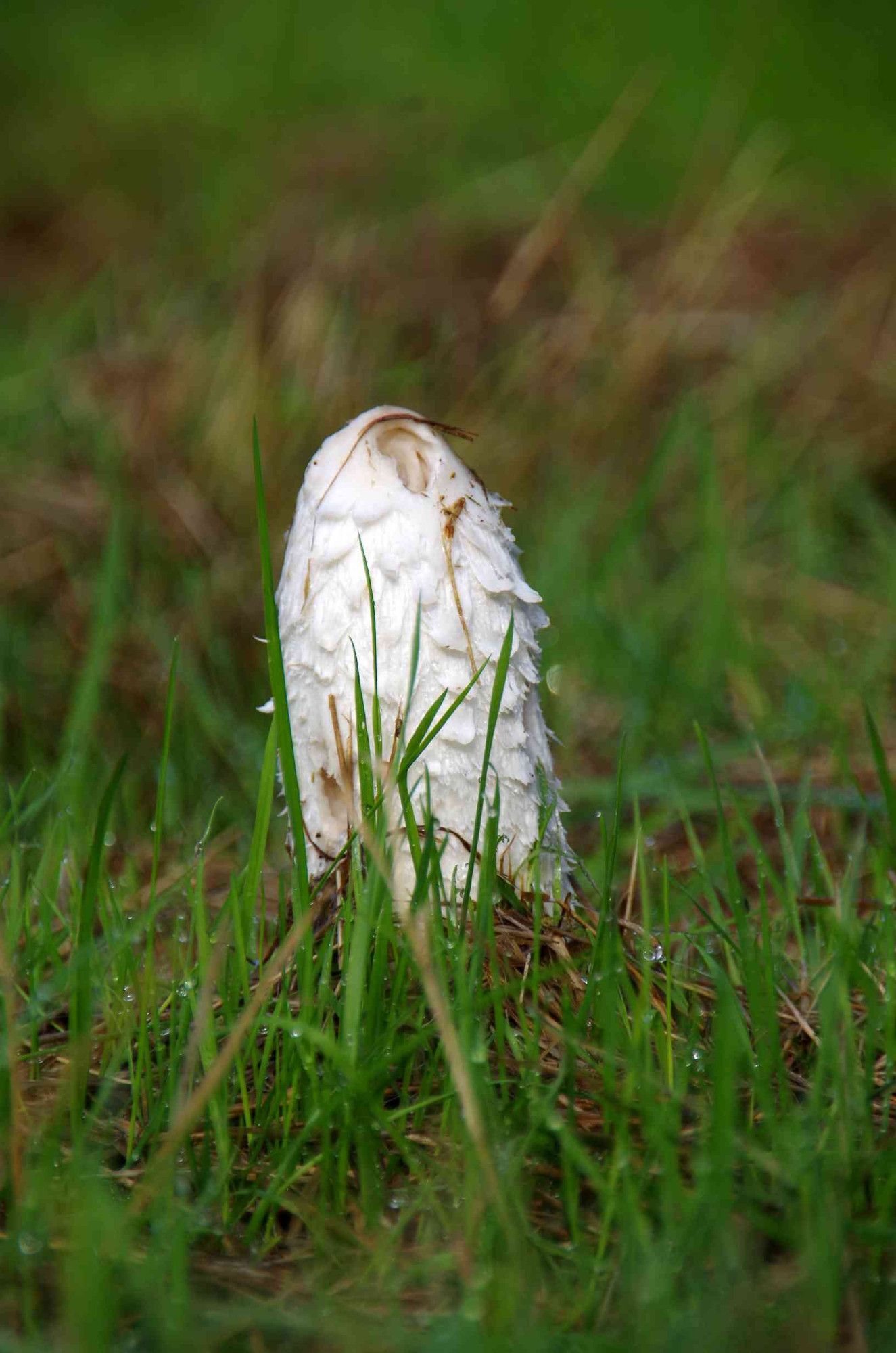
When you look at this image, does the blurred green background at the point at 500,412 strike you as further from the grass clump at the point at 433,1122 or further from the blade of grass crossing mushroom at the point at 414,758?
the blade of grass crossing mushroom at the point at 414,758

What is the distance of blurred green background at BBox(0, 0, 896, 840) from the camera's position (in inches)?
109

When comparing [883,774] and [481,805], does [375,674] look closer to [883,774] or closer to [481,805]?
[481,805]

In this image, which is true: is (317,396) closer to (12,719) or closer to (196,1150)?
(12,719)

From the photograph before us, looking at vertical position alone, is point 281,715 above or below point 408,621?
below

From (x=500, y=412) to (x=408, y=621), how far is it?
91.4 inches

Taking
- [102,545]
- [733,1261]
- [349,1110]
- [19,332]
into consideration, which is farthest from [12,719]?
[19,332]

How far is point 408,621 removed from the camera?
59.3 inches

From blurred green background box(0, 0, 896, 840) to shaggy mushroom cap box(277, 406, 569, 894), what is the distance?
695 mm

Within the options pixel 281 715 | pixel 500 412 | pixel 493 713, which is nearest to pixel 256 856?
pixel 281 715

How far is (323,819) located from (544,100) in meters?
8.12

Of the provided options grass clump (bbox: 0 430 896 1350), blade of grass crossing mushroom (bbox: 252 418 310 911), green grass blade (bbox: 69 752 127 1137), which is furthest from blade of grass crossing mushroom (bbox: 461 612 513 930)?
green grass blade (bbox: 69 752 127 1137)

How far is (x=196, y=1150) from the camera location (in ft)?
4.47

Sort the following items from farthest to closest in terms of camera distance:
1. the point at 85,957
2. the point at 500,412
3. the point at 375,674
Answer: the point at 500,412
the point at 375,674
the point at 85,957

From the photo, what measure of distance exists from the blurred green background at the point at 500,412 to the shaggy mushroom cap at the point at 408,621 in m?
0.69
